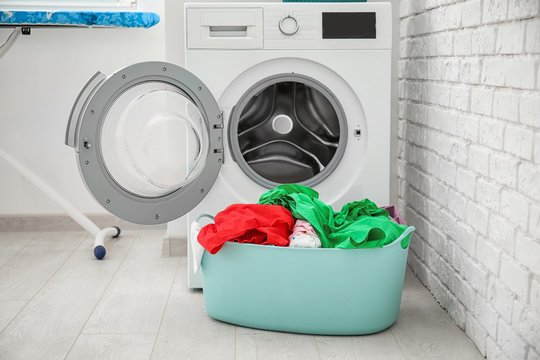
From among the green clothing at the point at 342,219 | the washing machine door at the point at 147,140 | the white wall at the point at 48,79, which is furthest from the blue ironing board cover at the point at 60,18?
the green clothing at the point at 342,219

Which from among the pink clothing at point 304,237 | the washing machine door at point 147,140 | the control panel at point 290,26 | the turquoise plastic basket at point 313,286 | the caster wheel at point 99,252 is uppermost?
the control panel at point 290,26

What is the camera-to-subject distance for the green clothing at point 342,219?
1.95 metres

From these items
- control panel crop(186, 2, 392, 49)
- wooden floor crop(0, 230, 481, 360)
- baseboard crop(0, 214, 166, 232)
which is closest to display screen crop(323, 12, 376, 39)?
control panel crop(186, 2, 392, 49)

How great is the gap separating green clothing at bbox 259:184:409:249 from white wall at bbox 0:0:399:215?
133 cm

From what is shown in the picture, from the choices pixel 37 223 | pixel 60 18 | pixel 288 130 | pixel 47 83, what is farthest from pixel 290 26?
pixel 37 223

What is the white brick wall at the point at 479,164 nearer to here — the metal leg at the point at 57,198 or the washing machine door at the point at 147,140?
the washing machine door at the point at 147,140

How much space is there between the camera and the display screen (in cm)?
232

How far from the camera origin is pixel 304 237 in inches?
77.0

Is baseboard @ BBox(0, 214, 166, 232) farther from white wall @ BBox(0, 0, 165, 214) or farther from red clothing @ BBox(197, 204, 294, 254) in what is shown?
red clothing @ BBox(197, 204, 294, 254)

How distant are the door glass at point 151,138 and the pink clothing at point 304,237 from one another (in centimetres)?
41

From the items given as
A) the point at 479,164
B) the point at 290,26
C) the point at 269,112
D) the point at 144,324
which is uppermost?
the point at 290,26

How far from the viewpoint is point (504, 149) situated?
1695mm

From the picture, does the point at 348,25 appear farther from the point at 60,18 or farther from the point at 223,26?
the point at 60,18

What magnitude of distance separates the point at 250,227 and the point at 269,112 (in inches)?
19.8
